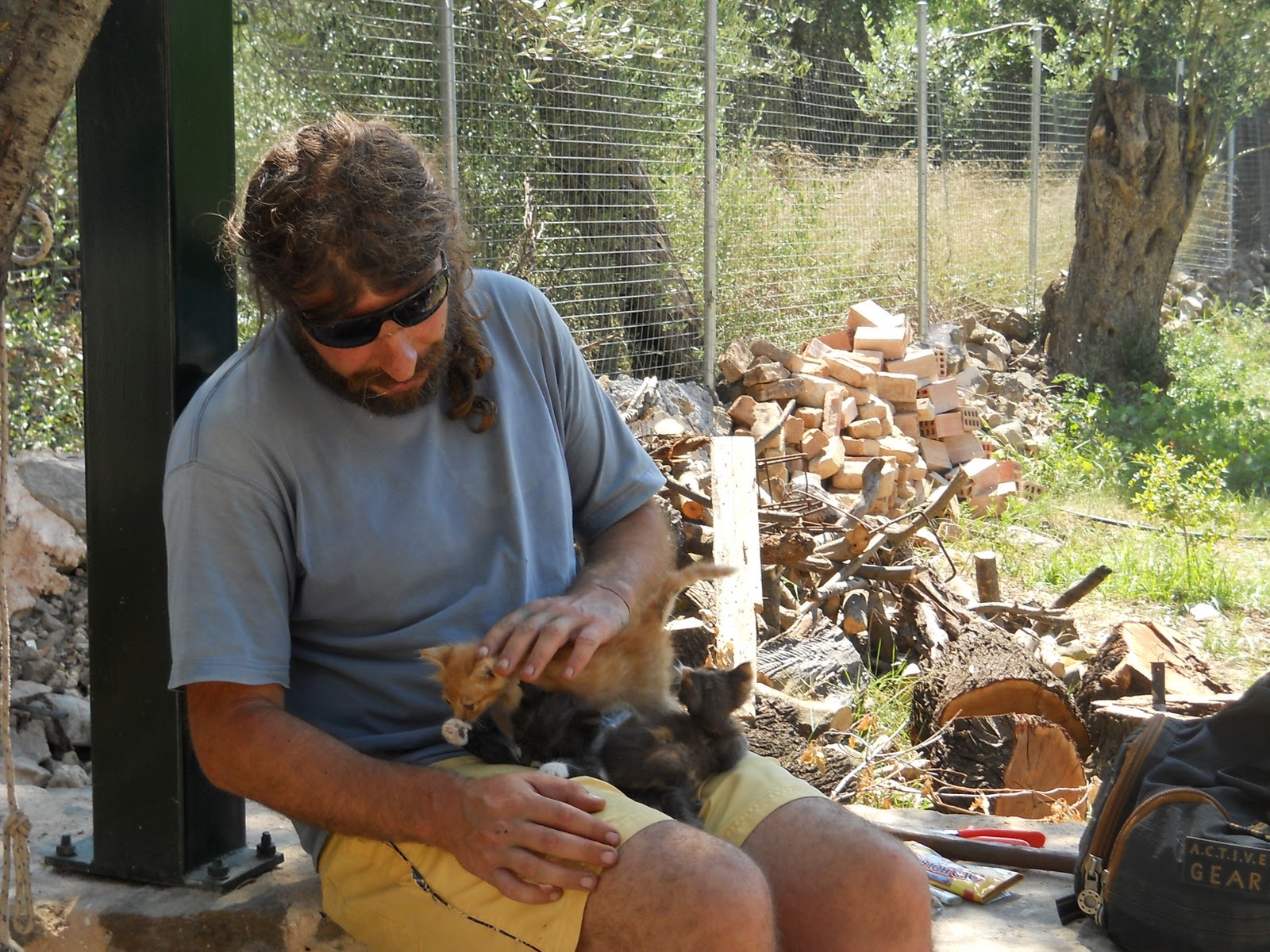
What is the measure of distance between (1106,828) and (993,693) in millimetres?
2432

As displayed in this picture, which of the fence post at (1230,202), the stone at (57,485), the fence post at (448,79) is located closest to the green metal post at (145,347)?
the stone at (57,485)

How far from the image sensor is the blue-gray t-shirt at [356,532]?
6.68 ft

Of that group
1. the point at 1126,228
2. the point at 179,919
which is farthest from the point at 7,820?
the point at 1126,228

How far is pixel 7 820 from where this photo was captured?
2.14m

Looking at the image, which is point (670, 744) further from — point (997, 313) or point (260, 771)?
point (997, 313)

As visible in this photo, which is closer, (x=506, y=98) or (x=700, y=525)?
(x=700, y=525)

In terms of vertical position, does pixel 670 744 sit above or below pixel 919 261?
below

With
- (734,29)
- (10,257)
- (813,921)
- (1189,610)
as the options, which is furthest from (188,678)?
(734,29)

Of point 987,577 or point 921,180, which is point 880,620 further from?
point 921,180

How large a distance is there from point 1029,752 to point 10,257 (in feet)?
13.4

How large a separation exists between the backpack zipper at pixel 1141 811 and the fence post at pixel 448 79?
436cm

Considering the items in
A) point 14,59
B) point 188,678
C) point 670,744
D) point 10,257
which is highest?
point 14,59

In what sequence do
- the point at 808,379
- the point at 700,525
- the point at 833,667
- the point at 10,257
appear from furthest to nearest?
the point at 808,379 → the point at 700,525 → the point at 833,667 → the point at 10,257

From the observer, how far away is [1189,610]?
23.2 ft
